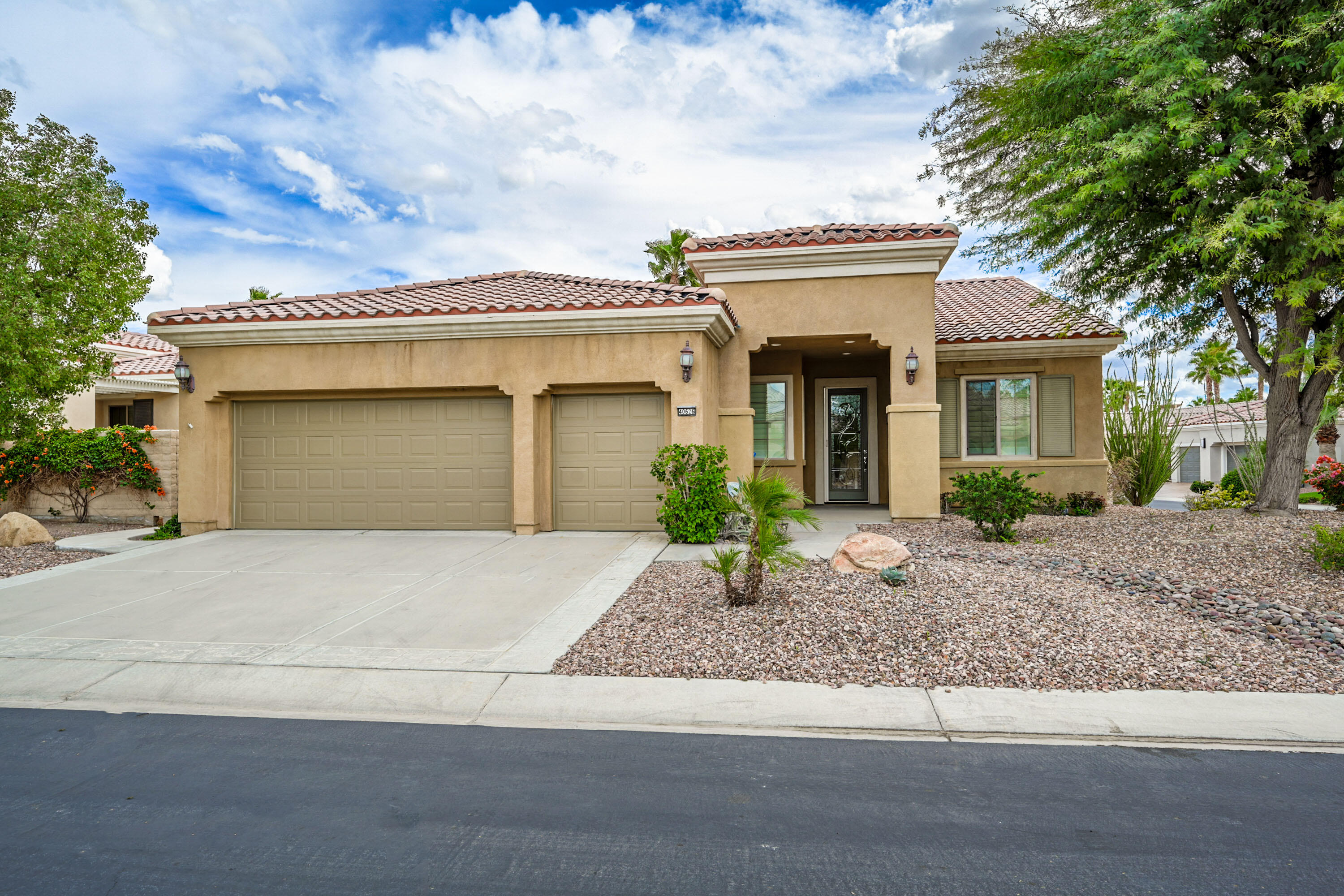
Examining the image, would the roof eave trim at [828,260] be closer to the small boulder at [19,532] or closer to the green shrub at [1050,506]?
the green shrub at [1050,506]

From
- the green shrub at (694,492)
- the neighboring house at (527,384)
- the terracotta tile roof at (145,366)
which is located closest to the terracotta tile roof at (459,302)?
the neighboring house at (527,384)

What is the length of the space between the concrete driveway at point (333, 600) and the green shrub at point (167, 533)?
481mm

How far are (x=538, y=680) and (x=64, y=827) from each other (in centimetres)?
256

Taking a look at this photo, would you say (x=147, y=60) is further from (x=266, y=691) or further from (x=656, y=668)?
(x=656, y=668)

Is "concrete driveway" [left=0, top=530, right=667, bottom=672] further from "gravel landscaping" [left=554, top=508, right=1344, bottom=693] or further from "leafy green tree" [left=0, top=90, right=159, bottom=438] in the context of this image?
"leafy green tree" [left=0, top=90, right=159, bottom=438]

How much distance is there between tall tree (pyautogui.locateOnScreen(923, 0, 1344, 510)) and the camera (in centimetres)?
895

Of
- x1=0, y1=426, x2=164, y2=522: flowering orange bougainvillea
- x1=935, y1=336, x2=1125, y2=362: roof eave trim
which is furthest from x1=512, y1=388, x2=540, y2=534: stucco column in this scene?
x1=935, y1=336, x2=1125, y2=362: roof eave trim

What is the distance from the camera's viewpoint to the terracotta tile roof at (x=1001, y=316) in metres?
13.6

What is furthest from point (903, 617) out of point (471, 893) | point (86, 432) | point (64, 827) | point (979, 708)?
point (86, 432)

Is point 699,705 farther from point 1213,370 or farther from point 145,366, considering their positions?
point 1213,370

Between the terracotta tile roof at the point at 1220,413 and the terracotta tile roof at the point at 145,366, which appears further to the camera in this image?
the terracotta tile roof at the point at 1220,413

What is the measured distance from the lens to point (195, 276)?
18484 millimetres

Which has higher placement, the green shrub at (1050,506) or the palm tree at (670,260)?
the palm tree at (670,260)

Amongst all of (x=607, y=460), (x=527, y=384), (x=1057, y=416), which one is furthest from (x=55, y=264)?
(x=1057, y=416)
